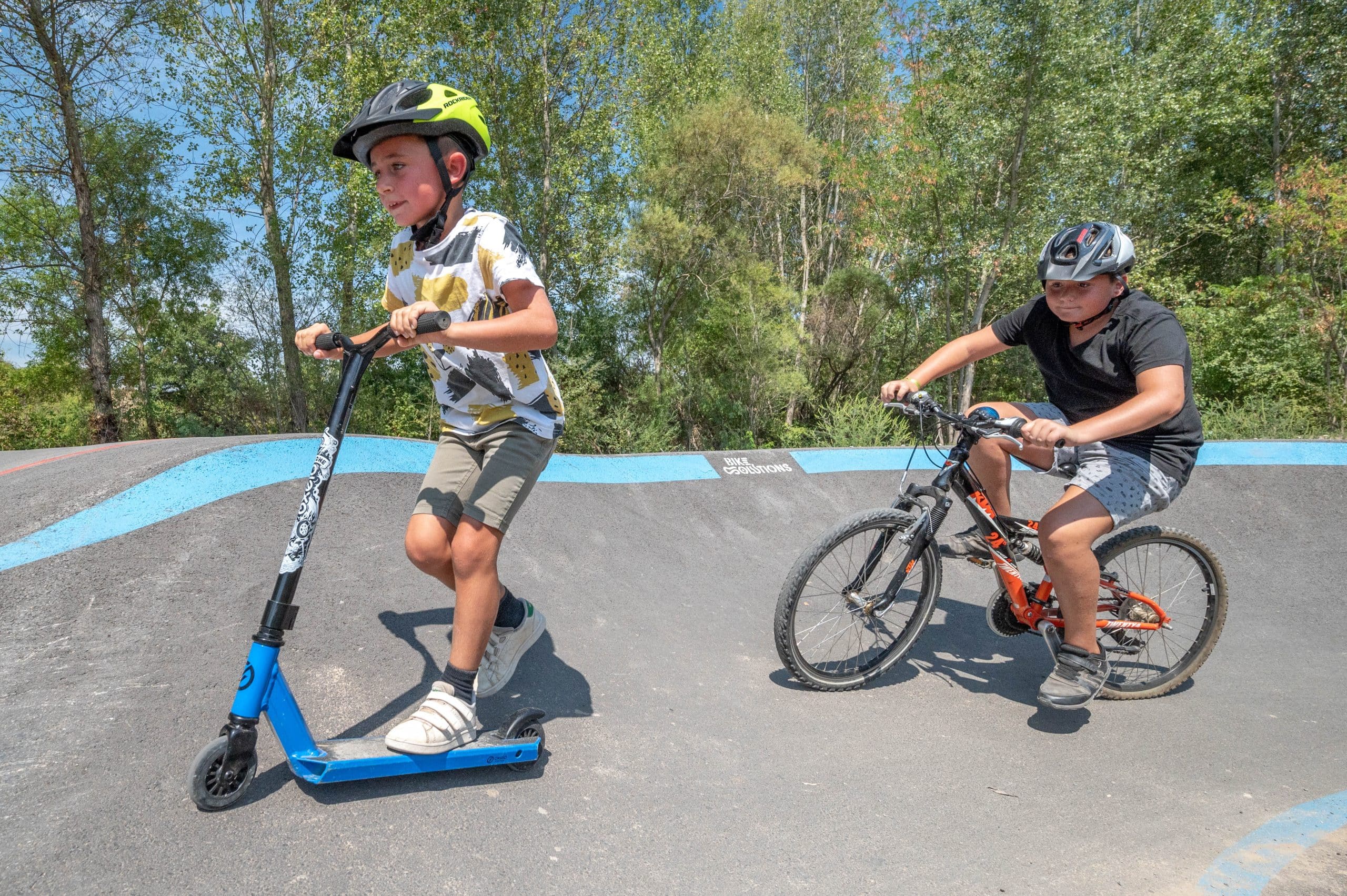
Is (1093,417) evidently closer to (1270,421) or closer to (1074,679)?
(1074,679)

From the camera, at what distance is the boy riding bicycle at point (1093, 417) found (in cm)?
289

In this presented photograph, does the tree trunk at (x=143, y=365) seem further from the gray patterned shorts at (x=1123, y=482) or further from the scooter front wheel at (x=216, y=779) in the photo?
the gray patterned shorts at (x=1123, y=482)

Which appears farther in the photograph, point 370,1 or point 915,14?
point 915,14

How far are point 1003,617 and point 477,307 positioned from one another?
9.71 ft

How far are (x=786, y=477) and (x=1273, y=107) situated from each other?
23630 millimetres

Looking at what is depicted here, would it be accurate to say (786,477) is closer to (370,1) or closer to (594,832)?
(594,832)

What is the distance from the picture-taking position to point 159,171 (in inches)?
649

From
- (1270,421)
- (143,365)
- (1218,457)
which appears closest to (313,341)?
(1218,457)

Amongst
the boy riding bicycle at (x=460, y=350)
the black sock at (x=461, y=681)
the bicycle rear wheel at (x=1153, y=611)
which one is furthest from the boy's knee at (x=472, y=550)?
the bicycle rear wheel at (x=1153, y=611)

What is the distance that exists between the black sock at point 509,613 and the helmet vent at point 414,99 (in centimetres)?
173

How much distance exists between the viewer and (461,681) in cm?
232

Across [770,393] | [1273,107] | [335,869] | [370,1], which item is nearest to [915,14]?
[1273,107]

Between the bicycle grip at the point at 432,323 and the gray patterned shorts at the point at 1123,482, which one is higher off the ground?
the bicycle grip at the point at 432,323

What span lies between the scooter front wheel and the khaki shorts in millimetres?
851
